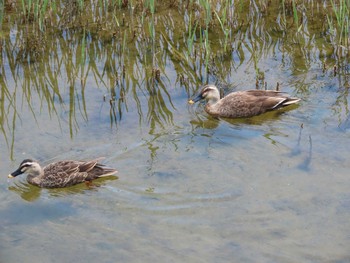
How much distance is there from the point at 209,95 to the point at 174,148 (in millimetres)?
1395

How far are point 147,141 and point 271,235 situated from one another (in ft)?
8.31

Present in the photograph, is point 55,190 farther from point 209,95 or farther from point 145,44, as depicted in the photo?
point 145,44

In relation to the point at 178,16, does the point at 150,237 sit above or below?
below

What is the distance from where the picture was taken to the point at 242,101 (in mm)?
10523

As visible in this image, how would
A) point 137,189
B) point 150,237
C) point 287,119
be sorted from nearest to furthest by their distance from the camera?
point 150,237 < point 137,189 < point 287,119

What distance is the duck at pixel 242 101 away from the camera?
34.3ft

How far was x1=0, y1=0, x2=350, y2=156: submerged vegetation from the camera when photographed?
11.0 m

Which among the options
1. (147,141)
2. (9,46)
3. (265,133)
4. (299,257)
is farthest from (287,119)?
(9,46)

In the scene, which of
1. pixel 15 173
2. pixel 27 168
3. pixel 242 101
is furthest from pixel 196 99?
pixel 15 173

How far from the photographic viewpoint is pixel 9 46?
12.1 metres

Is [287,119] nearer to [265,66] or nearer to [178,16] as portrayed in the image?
[265,66]

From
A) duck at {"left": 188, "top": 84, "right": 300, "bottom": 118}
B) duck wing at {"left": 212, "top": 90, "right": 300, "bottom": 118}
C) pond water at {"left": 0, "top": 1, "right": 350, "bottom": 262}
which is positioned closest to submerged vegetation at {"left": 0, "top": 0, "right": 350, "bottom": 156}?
pond water at {"left": 0, "top": 1, "right": 350, "bottom": 262}

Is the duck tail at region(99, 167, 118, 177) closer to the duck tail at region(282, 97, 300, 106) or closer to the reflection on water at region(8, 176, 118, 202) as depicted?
the reflection on water at region(8, 176, 118, 202)

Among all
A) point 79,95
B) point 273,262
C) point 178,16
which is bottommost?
point 273,262
